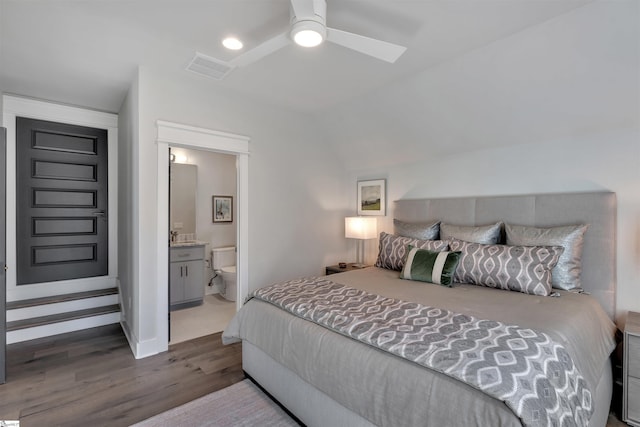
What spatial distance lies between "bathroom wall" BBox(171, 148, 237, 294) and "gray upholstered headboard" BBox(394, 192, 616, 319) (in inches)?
142

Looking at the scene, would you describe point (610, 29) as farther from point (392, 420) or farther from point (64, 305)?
point (64, 305)

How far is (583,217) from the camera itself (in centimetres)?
250

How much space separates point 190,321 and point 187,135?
7.25 ft

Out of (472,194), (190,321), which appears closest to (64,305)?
(190,321)

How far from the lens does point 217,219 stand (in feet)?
16.5

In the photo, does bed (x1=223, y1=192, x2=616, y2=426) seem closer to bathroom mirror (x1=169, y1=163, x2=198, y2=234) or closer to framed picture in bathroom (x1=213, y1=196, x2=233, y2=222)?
bathroom mirror (x1=169, y1=163, x2=198, y2=234)

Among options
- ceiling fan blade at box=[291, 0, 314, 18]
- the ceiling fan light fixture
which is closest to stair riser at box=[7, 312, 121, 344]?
the ceiling fan light fixture

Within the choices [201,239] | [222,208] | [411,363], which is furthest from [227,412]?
[222,208]

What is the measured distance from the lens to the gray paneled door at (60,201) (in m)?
3.51

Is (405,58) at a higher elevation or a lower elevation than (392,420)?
higher

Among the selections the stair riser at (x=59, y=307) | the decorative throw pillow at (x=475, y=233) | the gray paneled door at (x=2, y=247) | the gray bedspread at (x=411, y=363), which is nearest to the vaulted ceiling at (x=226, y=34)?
the gray paneled door at (x=2, y=247)

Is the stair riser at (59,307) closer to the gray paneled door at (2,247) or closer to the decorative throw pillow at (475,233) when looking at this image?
the gray paneled door at (2,247)

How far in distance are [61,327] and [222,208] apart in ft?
8.17

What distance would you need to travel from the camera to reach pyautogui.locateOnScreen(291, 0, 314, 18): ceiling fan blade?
60.1 inches
